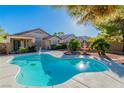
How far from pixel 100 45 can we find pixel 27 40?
615 cm

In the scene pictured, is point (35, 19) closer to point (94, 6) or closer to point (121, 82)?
point (94, 6)

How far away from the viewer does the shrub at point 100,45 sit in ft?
38.9

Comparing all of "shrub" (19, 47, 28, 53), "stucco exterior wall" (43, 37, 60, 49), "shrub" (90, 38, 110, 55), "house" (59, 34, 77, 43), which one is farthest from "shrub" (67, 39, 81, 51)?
"shrub" (19, 47, 28, 53)

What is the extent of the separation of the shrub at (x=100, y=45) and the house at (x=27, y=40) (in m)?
4.27

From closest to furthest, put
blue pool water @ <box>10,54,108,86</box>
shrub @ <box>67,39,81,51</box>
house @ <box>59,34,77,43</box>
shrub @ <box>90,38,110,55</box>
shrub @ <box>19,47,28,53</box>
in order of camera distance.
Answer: blue pool water @ <box>10,54,108,86</box>
shrub @ <box>90,38,110,55</box>
shrub @ <box>19,47,28,53</box>
house @ <box>59,34,77,43</box>
shrub @ <box>67,39,81,51</box>

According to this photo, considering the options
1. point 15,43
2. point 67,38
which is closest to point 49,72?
point 15,43

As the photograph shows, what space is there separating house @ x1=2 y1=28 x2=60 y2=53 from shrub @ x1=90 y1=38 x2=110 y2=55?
14.0 ft

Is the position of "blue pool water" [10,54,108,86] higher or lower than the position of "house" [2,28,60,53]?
lower

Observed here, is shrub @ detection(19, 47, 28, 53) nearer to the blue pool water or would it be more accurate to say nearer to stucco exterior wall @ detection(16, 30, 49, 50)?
the blue pool water

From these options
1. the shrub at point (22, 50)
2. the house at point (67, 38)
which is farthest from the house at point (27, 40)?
the house at point (67, 38)

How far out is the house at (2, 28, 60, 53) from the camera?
1309 centimetres

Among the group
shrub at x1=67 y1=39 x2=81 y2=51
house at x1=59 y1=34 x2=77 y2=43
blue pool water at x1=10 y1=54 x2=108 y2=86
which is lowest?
blue pool water at x1=10 y1=54 x2=108 y2=86

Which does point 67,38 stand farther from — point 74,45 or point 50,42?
point 50,42

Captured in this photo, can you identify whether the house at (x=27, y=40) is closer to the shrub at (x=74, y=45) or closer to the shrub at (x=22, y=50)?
the shrub at (x=22, y=50)
